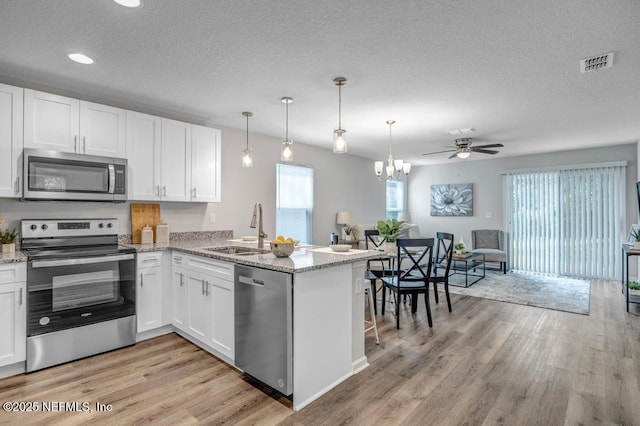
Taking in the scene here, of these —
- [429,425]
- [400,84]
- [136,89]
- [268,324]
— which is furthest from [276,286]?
[136,89]

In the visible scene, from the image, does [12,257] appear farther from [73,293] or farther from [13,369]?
[13,369]

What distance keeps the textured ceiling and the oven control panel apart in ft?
4.19

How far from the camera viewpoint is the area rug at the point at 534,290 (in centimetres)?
443

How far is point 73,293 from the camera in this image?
8.96ft

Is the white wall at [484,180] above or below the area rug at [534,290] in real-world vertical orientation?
above

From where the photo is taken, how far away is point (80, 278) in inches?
109

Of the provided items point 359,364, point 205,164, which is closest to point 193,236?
point 205,164

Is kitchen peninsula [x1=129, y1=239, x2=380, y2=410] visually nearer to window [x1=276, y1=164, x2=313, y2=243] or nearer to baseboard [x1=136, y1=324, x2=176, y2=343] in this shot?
baseboard [x1=136, y1=324, x2=176, y2=343]

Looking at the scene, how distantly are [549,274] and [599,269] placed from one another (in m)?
0.78

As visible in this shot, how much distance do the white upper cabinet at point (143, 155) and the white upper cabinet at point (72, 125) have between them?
9cm

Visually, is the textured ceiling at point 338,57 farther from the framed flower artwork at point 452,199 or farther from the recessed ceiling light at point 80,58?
the framed flower artwork at point 452,199

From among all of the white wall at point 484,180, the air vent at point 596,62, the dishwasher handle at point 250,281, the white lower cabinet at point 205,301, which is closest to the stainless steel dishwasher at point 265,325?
the dishwasher handle at point 250,281

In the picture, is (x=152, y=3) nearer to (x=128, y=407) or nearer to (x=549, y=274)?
(x=128, y=407)

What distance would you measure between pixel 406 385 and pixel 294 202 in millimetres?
3678
